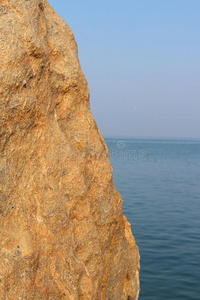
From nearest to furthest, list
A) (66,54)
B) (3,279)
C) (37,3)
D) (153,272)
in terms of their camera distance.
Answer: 1. (3,279)
2. (37,3)
3. (66,54)
4. (153,272)

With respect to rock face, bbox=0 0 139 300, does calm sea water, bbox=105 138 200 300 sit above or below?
below

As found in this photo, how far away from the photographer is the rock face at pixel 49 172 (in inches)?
186

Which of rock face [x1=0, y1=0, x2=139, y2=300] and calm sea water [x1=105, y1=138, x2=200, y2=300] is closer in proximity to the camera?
rock face [x1=0, y1=0, x2=139, y2=300]

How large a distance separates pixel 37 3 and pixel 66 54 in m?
0.87

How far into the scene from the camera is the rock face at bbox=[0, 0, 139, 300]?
4734 mm

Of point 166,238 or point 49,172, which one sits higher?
point 49,172

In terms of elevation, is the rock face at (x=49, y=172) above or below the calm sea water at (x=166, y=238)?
above

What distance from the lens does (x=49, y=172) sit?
5.26 meters

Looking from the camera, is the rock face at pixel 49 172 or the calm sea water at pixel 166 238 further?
the calm sea water at pixel 166 238

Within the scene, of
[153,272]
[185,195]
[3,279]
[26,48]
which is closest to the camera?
[3,279]

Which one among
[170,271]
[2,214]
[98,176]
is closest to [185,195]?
[170,271]

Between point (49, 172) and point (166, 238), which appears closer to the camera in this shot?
point (49, 172)

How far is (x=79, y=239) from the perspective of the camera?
5.65 m

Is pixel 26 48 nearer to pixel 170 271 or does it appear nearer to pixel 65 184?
pixel 65 184
